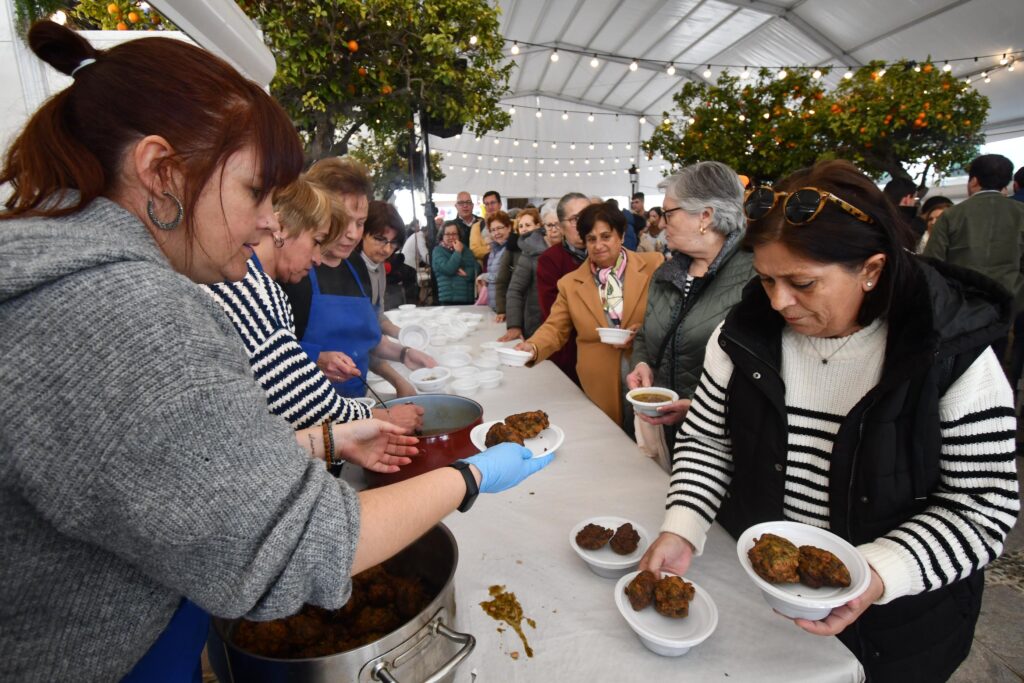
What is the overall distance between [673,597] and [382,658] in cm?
63

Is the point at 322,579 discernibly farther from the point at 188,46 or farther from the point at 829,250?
the point at 829,250

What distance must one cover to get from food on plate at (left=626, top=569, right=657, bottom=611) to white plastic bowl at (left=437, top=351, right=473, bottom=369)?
84.6 inches

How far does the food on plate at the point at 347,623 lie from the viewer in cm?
97

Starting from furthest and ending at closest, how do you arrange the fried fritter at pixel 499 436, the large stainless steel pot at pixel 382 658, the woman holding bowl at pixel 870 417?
1. the fried fritter at pixel 499 436
2. the woman holding bowl at pixel 870 417
3. the large stainless steel pot at pixel 382 658

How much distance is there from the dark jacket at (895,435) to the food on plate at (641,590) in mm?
496

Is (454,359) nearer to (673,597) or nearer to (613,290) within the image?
(613,290)

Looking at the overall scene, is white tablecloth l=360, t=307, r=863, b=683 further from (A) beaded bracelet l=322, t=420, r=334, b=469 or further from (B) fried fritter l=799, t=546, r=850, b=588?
(A) beaded bracelet l=322, t=420, r=334, b=469

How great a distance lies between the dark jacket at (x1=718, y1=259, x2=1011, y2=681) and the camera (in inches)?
46.6

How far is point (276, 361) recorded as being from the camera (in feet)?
5.37

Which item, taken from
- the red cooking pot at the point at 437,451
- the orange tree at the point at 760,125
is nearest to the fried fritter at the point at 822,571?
the red cooking pot at the point at 437,451

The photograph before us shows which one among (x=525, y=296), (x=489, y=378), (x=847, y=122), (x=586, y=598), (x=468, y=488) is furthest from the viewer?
(x=847, y=122)

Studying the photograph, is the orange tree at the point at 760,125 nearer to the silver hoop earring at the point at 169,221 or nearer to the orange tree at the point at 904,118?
the orange tree at the point at 904,118

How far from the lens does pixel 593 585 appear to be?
52.4 inches

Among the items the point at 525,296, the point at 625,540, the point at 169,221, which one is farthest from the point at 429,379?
the point at 525,296
